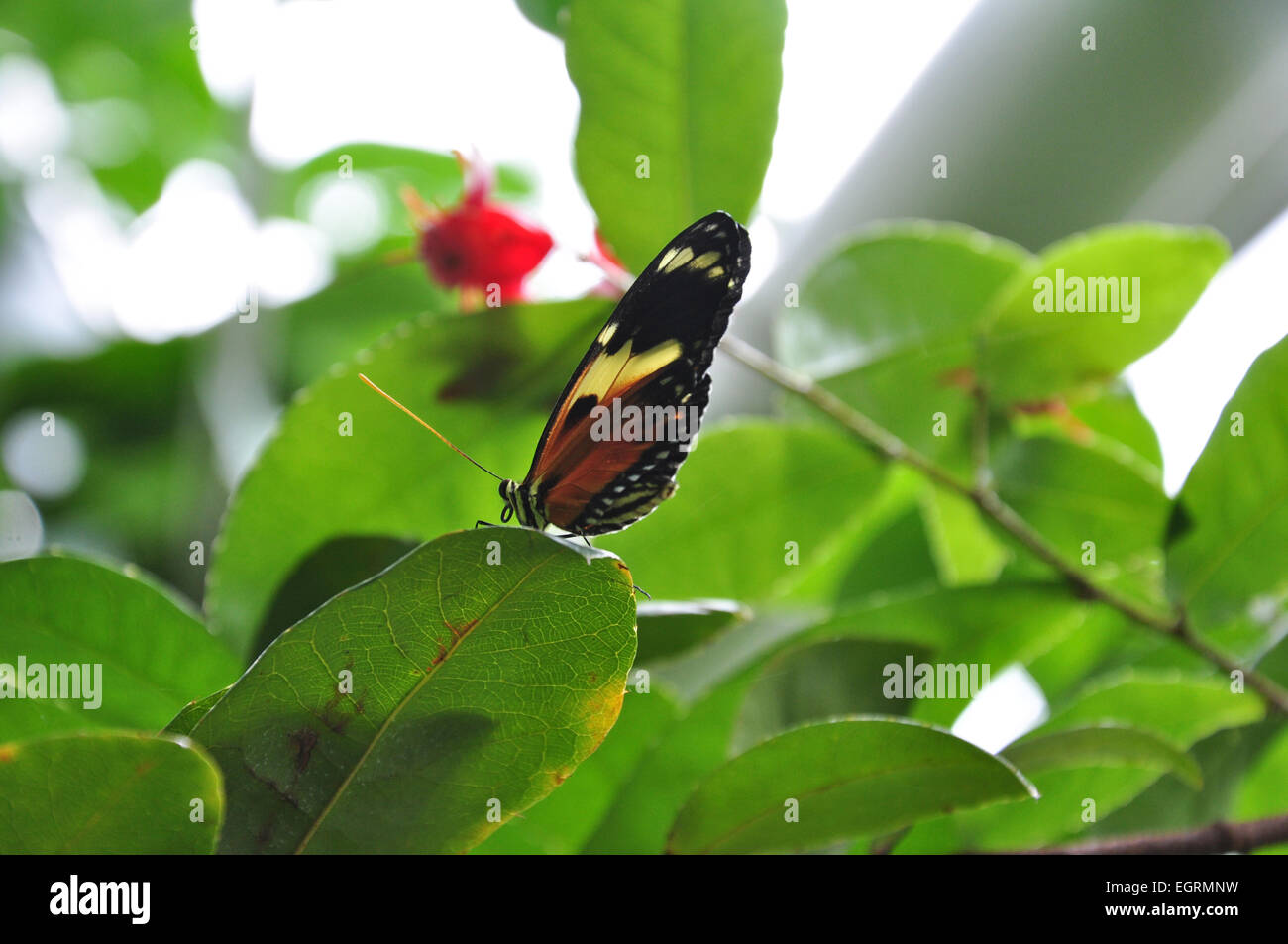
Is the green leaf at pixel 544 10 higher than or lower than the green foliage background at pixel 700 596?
higher

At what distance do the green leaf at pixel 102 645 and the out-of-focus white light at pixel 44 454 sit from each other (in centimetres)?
88

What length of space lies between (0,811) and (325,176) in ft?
4.22

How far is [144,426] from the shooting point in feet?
4.28

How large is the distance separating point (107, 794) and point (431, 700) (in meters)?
0.11

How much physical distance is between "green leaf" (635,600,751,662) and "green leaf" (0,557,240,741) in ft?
0.70

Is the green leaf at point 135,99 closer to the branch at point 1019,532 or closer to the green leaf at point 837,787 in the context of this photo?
the branch at point 1019,532

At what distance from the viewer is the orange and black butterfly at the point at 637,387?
0.39 metres

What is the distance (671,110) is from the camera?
52 cm

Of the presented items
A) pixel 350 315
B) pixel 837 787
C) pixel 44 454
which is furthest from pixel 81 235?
pixel 837 787

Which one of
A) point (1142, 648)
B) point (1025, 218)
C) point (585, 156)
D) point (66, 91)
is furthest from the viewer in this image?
point (66, 91)

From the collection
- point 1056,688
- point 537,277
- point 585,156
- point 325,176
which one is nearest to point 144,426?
point 325,176

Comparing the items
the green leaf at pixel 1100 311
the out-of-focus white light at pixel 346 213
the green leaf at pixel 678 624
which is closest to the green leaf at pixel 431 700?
the green leaf at pixel 678 624

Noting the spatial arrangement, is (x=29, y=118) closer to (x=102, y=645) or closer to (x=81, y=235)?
(x=81, y=235)
